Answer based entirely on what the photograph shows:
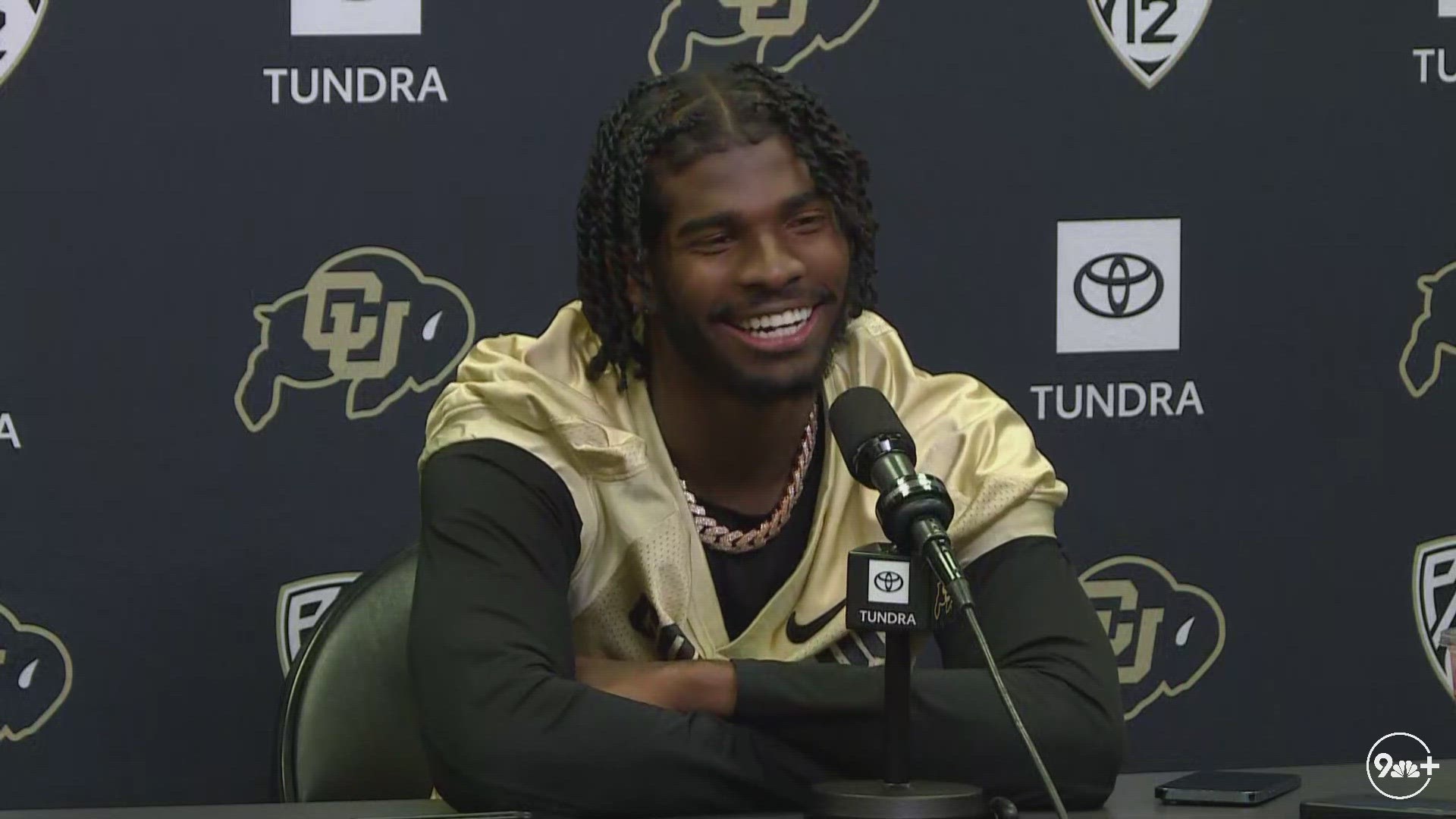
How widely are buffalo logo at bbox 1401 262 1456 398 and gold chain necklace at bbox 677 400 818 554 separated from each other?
102cm

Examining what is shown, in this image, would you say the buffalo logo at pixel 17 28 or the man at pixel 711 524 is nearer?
the man at pixel 711 524

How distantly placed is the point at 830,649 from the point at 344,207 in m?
0.84

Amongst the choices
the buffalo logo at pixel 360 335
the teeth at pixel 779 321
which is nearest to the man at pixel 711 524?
the teeth at pixel 779 321

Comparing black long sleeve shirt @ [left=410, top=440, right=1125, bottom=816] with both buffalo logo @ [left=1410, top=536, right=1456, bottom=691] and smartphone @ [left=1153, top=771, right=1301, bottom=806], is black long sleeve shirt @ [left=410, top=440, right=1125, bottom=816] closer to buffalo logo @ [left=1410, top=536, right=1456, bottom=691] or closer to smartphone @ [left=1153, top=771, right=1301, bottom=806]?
smartphone @ [left=1153, top=771, right=1301, bottom=806]

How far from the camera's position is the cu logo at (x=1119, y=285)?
2.49m

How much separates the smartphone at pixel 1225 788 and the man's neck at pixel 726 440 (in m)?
0.52

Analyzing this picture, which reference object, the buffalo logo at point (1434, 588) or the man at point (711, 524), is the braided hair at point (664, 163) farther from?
the buffalo logo at point (1434, 588)

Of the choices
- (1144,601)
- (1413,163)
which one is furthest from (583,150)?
(1413,163)

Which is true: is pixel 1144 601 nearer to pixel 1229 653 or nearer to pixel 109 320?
pixel 1229 653

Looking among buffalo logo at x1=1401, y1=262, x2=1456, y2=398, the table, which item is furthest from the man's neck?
buffalo logo at x1=1401, y1=262, x2=1456, y2=398

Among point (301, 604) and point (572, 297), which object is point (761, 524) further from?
point (301, 604)

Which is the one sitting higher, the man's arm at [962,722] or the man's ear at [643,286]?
the man's ear at [643,286]

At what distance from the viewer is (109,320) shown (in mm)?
2316

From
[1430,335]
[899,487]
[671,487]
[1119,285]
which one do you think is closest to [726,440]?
[671,487]
